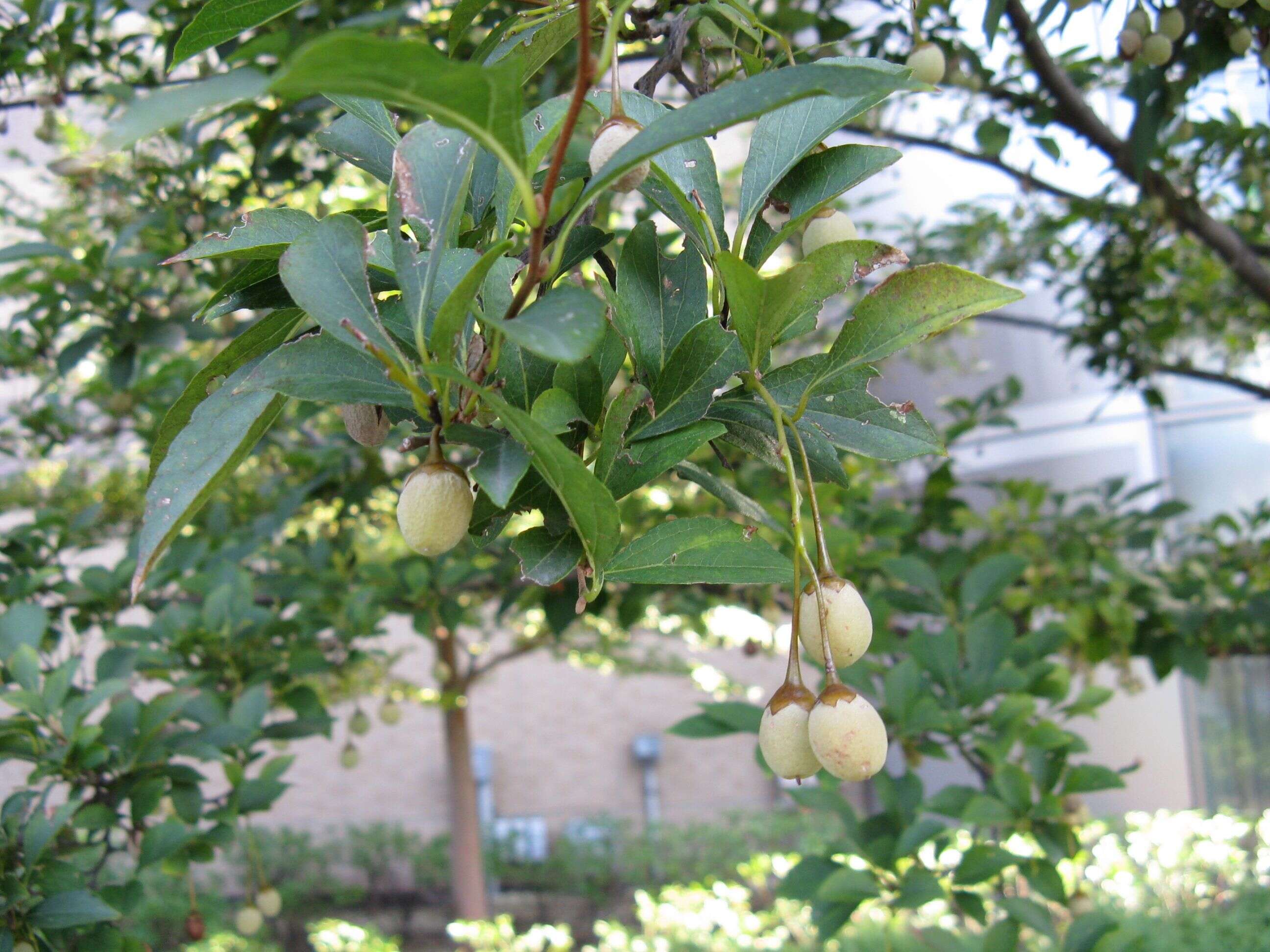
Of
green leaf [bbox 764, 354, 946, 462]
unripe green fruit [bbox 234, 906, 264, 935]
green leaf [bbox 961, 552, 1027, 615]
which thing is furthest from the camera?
unripe green fruit [bbox 234, 906, 264, 935]

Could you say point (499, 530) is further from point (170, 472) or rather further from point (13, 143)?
point (13, 143)

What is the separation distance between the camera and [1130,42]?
1479 millimetres

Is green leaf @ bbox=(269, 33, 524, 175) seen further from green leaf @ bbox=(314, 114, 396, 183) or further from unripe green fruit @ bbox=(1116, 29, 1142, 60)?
unripe green fruit @ bbox=(1116, 29, 1142, 60)

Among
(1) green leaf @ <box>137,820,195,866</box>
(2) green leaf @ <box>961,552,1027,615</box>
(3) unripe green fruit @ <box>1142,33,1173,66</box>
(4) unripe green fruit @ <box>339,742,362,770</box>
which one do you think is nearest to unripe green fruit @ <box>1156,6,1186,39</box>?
(3) unripe green fruit @ <box>1142,33,1173,66</box>

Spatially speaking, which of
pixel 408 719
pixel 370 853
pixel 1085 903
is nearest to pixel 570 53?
pixel 1085 903

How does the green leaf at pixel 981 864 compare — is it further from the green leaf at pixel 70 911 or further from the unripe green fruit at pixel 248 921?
the unripe green fruit at pixel 248 921

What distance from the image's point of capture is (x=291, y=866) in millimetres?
7352

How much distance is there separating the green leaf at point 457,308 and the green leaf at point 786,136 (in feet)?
0.82

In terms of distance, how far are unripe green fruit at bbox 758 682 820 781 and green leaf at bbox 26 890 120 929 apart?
38.9 inches

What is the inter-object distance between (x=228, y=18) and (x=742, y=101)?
0.31m

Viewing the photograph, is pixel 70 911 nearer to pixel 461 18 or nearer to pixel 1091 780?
pixel 461 18

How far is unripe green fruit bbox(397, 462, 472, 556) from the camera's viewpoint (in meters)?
0.65

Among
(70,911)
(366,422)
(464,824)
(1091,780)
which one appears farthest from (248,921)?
(464,824)

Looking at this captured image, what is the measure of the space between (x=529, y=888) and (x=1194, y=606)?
603 cm
